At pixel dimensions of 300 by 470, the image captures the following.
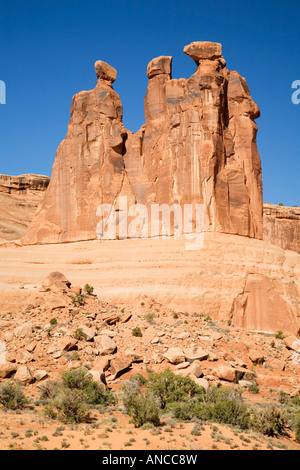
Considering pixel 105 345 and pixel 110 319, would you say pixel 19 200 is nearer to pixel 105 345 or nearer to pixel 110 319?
pixel 110 319

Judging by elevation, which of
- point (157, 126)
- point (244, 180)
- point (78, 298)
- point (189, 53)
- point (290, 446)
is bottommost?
point (290, 446)

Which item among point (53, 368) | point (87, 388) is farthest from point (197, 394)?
point (53, 368)

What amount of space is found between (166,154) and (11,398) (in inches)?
1044

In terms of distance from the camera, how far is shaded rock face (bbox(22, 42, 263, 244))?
130 ft

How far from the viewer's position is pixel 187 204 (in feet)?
128

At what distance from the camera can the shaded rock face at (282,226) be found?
76438 millimetres

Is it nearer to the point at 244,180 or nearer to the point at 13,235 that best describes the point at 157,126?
the point at 244,180

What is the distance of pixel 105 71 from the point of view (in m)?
45.9

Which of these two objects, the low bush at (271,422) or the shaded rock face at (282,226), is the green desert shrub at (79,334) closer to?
the low bush at (271,422)

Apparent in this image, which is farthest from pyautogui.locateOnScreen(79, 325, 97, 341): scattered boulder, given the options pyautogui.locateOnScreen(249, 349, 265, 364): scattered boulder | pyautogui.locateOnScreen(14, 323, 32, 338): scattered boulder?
pyautogui.locateOnScreen(249, 349, 265, 364): scattered boulder

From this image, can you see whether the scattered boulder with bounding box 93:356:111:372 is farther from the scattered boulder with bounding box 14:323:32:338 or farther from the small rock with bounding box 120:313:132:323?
the small rock with bounding box 120:313:132:323

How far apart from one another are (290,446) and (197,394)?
5.74 m

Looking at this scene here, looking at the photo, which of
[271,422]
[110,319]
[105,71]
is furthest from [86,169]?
[271,422]
